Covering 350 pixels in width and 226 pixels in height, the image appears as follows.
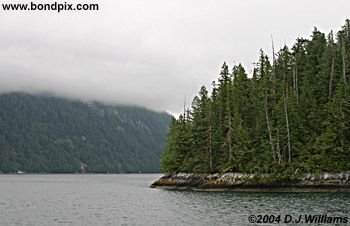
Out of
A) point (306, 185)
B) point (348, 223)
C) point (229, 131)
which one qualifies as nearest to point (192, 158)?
point (229, 131)

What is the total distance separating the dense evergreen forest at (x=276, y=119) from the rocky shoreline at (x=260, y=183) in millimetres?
1251

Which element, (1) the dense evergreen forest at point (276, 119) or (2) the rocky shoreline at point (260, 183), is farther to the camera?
(1) the dense evergreen forest at point (276, 119)

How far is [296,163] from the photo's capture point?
260ft

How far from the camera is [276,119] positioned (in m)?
87.8

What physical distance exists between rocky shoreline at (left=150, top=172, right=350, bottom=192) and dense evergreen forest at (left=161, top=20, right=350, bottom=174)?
1251 millimetres

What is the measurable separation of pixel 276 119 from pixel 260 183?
1335 centimetres

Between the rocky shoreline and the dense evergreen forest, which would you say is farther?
the dense evergreen forest

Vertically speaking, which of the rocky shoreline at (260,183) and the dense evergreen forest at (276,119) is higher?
the dense evergreen forest at (276,119)

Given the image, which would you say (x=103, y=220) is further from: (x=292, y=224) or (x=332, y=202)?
(x=332, y=202)

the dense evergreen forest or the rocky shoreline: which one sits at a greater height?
the dense evergreen forest

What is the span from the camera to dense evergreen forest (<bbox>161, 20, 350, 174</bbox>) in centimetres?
7873

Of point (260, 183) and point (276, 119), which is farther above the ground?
point (276, 119)

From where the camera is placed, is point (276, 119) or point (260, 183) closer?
point (260, 183)

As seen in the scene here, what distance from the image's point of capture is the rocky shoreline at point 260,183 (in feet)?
242
